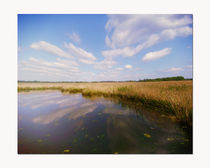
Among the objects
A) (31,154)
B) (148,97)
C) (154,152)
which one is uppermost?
(148,97)

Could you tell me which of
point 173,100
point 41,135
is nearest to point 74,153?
point 41,135

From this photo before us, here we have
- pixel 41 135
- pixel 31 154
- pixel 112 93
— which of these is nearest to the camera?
pixel 31 154

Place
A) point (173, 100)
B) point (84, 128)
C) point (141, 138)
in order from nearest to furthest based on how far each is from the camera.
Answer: point (141, 138), point (84, 128), point (173, 100)

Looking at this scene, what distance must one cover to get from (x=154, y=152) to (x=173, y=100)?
11.8 feet

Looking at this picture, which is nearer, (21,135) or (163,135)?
(163,135)

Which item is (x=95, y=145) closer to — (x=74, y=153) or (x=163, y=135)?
(x=74, y=153)

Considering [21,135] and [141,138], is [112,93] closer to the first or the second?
[141,138]

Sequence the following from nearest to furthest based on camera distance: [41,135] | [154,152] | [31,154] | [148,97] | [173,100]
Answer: [154,152] < [31,154] < [41,135] < [173,100] < [148,97]

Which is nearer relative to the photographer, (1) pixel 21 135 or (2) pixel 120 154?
(2) pixel 120 154

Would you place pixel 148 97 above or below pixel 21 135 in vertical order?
above

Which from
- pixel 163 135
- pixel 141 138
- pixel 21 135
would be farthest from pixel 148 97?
pixel 21 135

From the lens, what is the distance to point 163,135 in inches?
122

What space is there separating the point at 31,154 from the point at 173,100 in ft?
23.9

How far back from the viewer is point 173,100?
4.64m
